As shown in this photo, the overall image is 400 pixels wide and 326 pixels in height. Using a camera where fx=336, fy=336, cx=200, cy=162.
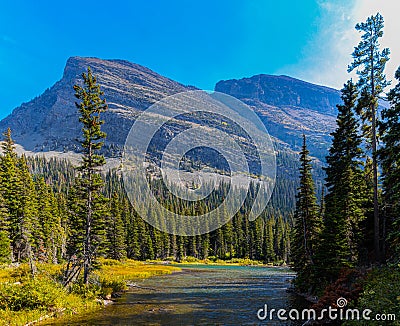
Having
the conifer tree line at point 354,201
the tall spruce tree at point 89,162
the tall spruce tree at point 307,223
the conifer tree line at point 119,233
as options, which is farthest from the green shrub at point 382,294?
the conifer tree line at point 119,233

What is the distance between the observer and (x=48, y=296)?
78.9 feet

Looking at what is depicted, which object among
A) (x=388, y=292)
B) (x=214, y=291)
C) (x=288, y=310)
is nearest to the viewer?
(x=388, y=292)

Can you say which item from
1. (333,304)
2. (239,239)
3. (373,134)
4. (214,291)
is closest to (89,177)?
(214,291)

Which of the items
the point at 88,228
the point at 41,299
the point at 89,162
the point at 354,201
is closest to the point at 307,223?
the point at 354,201

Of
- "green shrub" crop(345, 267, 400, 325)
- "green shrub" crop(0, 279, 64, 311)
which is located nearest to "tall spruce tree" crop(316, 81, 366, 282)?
"green shrub" crop(345, 267, 400, 325)

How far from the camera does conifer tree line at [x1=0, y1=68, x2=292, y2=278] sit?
34438mm

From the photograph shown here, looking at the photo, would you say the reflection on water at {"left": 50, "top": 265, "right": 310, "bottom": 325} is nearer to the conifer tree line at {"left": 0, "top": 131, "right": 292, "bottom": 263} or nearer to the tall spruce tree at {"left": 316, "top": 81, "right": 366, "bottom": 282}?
the tall spruce tree at {"left": 316, "top": 81, "right": 366, "bottom": 282}

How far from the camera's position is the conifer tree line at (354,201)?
93.5 feet

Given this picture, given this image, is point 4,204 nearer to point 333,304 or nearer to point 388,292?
point 333,304

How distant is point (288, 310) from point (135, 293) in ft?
56.8

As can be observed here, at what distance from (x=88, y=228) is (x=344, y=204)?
24.7 metres

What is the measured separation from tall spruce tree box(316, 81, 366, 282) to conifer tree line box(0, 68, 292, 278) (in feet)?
72.4

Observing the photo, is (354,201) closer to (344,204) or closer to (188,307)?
(344,204)

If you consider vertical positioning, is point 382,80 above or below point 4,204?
above
